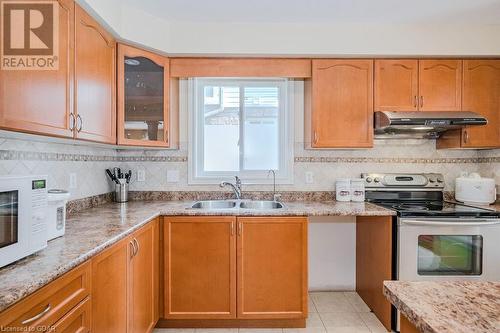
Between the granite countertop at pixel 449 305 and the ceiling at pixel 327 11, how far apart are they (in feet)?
6.47

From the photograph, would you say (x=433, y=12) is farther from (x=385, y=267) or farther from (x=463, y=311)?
(x=463, y=311)

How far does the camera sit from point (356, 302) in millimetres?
2617

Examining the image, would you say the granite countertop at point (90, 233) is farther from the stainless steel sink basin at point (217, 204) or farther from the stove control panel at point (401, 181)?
the stove control panel at point (401, 181)

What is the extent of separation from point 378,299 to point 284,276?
81 centimetres

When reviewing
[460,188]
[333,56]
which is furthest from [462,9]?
[460,188]

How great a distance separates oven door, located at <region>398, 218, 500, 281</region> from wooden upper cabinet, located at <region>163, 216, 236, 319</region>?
1228mm

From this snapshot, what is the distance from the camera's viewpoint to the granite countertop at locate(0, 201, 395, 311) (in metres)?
0.93

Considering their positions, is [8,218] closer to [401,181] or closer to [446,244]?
[446,244]

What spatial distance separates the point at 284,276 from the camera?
2.15 meters

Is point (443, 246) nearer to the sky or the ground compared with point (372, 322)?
nearer to the sky

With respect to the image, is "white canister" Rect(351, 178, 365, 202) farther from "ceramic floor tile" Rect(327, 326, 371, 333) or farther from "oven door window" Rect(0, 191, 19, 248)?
"oven door window" Rect(0, 191, 19, 248)

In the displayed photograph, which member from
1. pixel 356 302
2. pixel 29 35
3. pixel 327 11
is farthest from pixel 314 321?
pixel 29 35

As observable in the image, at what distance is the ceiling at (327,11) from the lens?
213cm

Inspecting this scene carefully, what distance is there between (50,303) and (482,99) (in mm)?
3213
